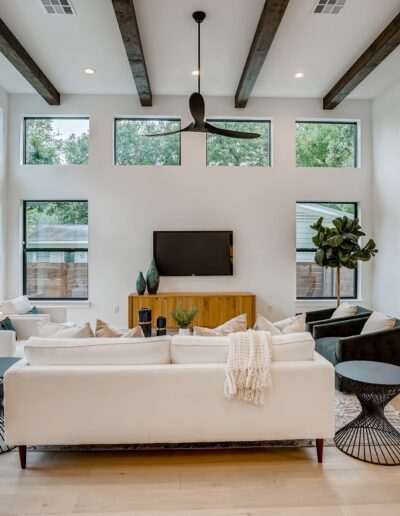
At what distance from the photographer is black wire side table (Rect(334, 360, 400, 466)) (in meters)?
2.38

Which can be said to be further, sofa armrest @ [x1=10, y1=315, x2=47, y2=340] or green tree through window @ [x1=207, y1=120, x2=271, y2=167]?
green tree through window @ [x1=207, y1=120, x2=271, y2=167]

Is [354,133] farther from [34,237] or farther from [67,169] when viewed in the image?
[34,237]

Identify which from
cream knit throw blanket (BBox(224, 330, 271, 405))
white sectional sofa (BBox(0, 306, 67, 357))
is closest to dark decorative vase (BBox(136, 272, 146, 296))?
white sectional sofa (BBox(0, 306, 67, 357))

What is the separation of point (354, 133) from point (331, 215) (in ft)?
5.18

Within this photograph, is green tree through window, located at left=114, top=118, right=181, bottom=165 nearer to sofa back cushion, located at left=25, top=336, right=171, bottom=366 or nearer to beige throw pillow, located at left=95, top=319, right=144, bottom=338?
beige throw pillow, located at left=95, top=319, right=144, bottom=338

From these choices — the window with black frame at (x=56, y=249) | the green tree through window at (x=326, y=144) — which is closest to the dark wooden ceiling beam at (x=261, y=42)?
the green tree through window at (x=326, y=144)

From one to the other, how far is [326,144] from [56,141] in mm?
4863

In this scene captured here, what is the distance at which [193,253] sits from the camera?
6.04 meters

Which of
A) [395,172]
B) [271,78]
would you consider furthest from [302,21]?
[395,172]

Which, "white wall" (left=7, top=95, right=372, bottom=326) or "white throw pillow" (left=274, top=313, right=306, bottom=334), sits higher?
"white wall" (left=7, top=95, right=372, bottom=326)

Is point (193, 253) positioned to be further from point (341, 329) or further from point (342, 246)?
point (341, 329)

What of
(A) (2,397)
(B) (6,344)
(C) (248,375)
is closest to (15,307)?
(B) (6,344)

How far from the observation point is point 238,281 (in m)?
6.13

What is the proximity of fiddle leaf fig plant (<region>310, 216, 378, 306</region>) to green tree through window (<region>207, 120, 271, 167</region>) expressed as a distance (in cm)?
172
